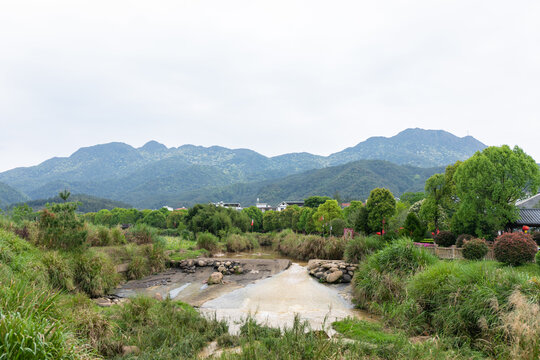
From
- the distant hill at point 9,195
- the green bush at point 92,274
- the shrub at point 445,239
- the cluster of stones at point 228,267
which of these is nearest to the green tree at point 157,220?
the cluster of stones at point 228,267

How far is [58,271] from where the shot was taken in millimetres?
9344

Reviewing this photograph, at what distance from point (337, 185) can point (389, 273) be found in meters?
130

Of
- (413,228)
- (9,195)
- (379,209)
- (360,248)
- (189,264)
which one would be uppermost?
(379,209)

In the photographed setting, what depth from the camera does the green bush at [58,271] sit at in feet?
29.9

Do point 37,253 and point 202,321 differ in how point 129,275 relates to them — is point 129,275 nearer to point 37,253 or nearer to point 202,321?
point 37,253

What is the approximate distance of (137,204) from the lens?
631 ft

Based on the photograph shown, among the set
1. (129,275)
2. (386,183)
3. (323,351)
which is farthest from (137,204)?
(323,351)

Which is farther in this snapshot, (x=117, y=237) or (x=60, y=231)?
(x=117, y=237)

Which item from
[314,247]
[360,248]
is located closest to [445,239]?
[360,248]

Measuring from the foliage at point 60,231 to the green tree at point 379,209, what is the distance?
1698 centimetres

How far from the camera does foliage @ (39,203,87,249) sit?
11.1 metres

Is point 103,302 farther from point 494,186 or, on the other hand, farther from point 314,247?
point 494,186

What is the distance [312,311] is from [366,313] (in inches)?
66.1

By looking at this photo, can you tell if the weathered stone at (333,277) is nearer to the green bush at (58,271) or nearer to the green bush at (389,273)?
the green bush at (389,273)
